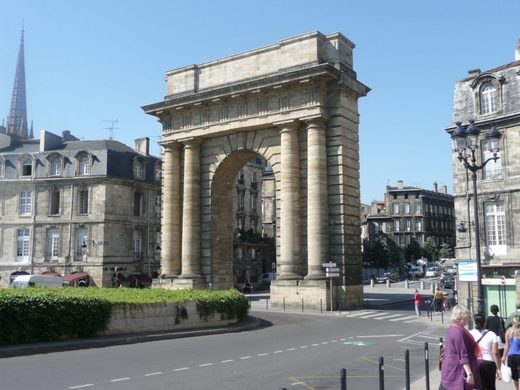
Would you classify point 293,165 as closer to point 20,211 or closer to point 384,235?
point 20,211

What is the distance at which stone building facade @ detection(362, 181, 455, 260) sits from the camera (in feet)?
332

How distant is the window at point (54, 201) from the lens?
4909 cm

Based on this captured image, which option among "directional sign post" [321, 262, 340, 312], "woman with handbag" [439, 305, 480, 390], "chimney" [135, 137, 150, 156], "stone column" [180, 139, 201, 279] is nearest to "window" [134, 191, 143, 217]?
"chimney" [135, 137, 150, 156]

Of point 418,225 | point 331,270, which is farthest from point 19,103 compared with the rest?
point 331,270

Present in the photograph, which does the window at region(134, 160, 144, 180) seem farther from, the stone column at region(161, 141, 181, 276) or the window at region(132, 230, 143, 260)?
the stone column at region(161, 141, 181, 276)

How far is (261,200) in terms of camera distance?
6631 centimetres

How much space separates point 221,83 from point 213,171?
556 centimetres

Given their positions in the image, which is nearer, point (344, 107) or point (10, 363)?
point (10, 363)

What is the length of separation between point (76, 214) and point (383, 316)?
3023 cm

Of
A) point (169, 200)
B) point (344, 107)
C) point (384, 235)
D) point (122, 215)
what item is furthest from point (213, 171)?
point (384, 235)

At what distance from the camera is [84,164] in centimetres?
4925

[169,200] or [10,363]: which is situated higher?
[169,200]

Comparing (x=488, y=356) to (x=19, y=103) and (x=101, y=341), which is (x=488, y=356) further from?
(x=19, y=103)

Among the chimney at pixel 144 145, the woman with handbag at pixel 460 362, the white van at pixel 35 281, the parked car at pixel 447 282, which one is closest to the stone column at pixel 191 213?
the white van at pixel 35 281
